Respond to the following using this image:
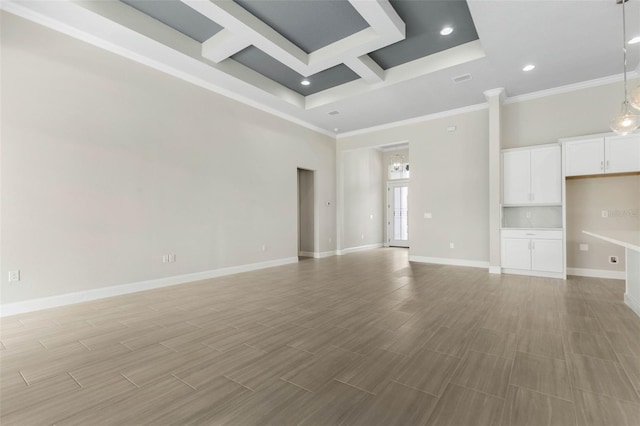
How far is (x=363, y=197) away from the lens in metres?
9.73

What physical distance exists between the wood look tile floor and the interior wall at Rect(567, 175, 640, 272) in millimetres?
1464

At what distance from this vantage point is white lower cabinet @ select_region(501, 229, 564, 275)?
4.91m

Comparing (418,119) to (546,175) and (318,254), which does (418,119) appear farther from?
(318,254)

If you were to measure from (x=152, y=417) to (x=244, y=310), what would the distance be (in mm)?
1848

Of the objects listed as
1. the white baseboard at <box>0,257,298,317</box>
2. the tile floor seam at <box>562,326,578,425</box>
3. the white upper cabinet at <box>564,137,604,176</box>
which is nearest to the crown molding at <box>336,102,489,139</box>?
the white upper cabinet at <box>564,137,604,176</box>

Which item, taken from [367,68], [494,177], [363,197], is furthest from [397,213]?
[367,68]

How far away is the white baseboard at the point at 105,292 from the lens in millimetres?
3262

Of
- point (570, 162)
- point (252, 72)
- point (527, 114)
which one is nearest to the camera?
point (570, 162)

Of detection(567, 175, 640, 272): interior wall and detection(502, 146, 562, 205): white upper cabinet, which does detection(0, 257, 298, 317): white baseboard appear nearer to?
detection(502, 146, 562, 205): white upper cabinet

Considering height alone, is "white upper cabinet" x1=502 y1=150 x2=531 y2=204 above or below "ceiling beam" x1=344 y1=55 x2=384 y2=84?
below

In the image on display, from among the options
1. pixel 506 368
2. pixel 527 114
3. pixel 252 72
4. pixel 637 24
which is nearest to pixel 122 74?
pixel 252 72

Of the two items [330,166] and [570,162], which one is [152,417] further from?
[330,166]

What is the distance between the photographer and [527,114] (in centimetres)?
559

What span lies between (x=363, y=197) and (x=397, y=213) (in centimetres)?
174
